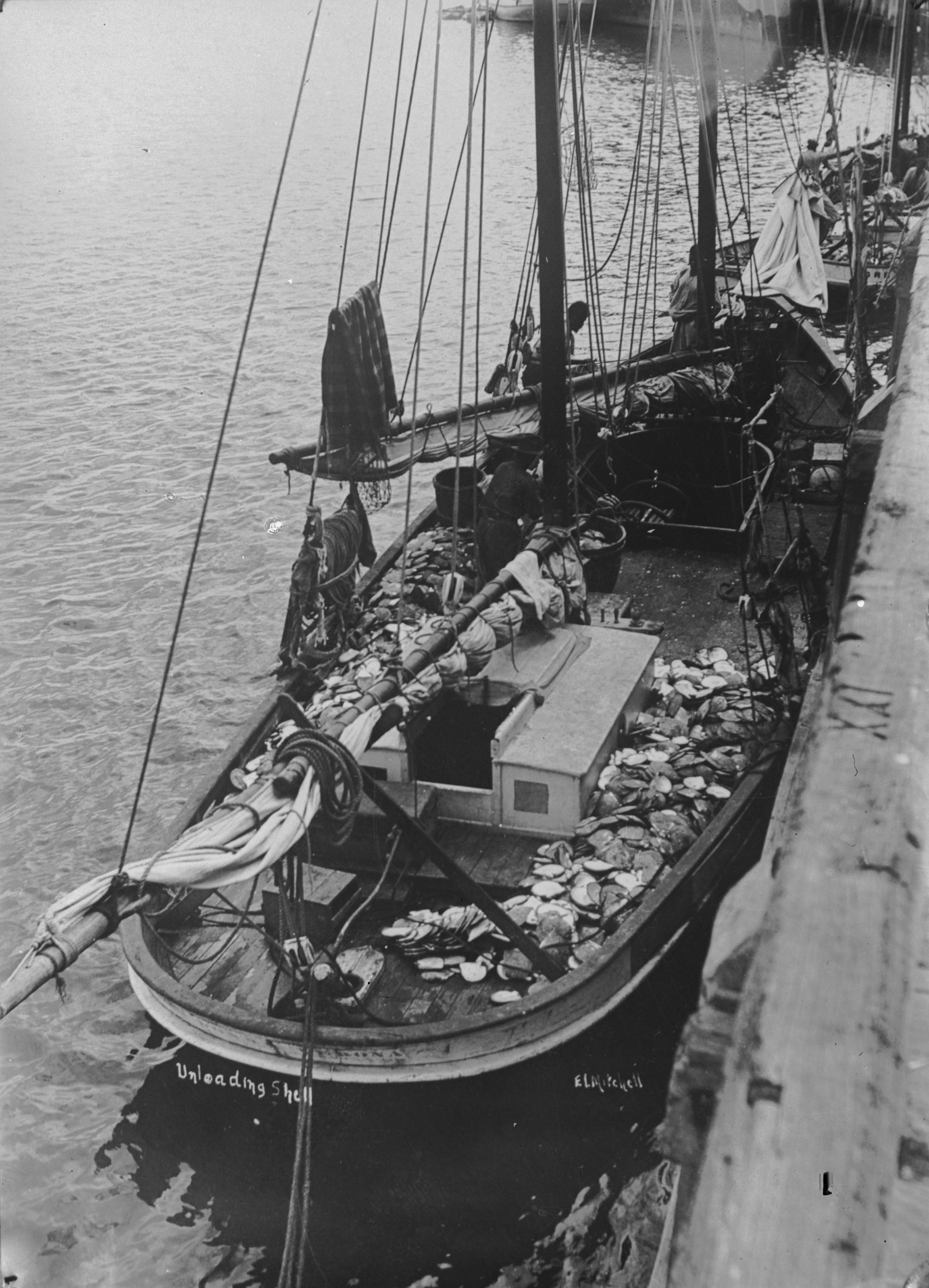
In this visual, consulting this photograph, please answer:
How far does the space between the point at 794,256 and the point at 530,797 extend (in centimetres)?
1425

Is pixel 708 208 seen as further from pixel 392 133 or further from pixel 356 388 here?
pixel 356 388

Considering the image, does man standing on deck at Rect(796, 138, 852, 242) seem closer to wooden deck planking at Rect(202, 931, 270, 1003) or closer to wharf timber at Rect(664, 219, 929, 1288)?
wooden deck planking at Rect(202, 931, 270, 1003)

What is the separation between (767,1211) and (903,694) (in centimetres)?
54

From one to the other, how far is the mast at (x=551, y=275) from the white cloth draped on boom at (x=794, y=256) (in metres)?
8.49

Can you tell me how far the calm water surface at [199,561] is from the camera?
28.2 ft

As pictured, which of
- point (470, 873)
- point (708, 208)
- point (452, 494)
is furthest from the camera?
point (708, 208)

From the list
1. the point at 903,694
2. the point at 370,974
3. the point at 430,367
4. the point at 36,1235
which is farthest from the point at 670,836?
the point at 430,367

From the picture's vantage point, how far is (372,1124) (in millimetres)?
8211

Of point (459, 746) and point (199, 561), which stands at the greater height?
point (459, 746)

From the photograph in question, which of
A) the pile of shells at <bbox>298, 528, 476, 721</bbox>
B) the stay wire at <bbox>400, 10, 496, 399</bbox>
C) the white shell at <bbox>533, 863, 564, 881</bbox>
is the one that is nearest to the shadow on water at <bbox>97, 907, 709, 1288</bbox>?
the white shell at <bbox>533, 863, 564, 881</bbox>

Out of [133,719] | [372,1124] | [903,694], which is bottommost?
[133,719]

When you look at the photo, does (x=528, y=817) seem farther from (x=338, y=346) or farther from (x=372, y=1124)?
Answer: (x=338, y=346)

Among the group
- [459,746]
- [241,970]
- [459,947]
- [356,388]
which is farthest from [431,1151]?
[356,388]

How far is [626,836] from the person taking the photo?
9.46 meters
